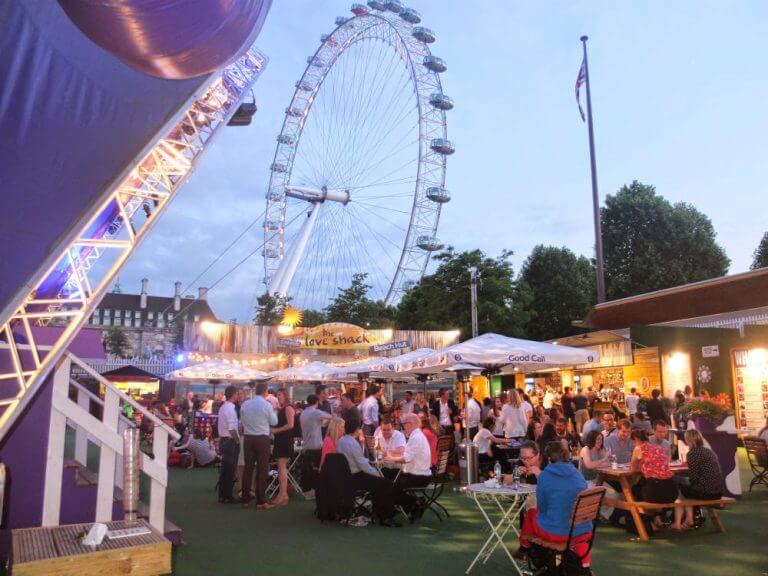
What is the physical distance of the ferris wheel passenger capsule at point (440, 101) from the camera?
33.9 meters

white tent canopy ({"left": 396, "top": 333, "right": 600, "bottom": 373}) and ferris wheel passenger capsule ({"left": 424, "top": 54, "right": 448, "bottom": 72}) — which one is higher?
ferris wheel passenger capsule ({"left": 424, "top": 54, "right": 448, "bottom": 72})

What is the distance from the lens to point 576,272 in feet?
120

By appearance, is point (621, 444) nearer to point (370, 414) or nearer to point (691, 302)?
point (370, 414)

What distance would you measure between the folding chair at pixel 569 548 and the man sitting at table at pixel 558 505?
40 mm

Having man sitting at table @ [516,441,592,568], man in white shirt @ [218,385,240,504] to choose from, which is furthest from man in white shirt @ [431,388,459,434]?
man sitting at table @ [516,441,592,568]

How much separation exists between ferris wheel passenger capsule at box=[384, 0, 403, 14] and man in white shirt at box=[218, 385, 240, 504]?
29.9m

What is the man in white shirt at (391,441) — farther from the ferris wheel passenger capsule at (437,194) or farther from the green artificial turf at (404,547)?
the ferris wheel passenger capsule at (437,194)

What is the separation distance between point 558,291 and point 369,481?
31251 millimetres

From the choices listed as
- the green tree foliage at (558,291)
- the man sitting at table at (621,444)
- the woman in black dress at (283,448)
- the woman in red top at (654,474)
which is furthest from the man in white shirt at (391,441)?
the green tree foliage at (558,291)

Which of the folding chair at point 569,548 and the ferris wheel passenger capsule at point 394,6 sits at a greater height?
the ferris wheel passenger capsule at point 394,6

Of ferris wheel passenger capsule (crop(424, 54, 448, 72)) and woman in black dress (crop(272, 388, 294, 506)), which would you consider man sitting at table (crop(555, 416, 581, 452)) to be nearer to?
woman in black dress (crop(272, 388, 294, 506))

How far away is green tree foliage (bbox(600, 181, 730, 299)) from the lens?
104ft

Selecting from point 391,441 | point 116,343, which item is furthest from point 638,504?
point 116,343

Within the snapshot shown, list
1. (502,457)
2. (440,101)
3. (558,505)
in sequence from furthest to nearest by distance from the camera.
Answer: (440,101), (502,457), (558,505)
